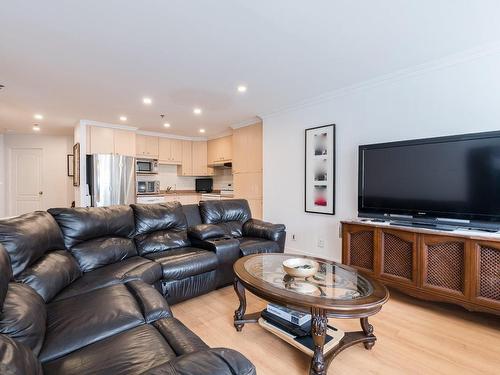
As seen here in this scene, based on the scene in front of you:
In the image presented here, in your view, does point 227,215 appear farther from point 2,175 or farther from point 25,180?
point 2,175

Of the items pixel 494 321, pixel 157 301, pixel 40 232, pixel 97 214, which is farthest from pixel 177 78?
pixel 494 321

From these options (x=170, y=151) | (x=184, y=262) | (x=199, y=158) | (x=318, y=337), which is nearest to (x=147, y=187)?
(x=170, y=151)

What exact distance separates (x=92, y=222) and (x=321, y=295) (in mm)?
2094

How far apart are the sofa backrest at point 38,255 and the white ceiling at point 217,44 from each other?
155 centimetres

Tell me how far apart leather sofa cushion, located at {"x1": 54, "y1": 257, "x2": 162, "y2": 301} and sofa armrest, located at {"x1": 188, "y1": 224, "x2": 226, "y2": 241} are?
0.66 m

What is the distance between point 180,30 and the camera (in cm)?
213

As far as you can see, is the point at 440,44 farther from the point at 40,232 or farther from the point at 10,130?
the point at 10,130

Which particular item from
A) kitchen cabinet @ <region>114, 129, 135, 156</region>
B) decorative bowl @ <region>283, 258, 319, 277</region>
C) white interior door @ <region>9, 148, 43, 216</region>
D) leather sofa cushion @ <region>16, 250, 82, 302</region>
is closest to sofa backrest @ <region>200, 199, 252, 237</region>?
decorative bowl @ <region>283, 258, 319, 277</region>

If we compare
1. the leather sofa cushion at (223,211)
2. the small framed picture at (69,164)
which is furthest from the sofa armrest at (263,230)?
the small framed picture at (69,164)

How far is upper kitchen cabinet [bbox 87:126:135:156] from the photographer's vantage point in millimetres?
5046

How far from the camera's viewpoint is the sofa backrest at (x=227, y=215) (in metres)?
3.43

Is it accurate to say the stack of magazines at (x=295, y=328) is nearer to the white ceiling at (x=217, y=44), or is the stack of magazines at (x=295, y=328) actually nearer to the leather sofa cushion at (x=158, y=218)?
the leather sofa cushion at (x=158, y=218)

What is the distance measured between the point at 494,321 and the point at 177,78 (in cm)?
399

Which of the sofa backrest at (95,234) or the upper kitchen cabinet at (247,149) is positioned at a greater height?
the upper kitchen cabinet at (247,149)
